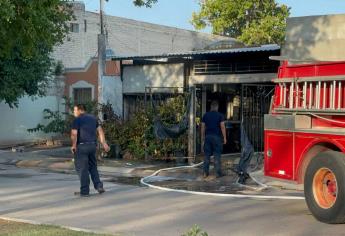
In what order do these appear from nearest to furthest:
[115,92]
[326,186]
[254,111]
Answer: [326,186] < [254,111] < [115,92]

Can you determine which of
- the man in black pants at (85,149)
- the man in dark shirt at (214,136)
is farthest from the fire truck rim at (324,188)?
the man in dark shirt at (214,136)

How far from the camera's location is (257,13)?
4075 centimetres

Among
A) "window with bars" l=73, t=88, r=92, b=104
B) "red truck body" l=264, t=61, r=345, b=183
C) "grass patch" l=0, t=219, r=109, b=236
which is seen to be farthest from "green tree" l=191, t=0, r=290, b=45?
"grass patch" l=0, t=219, r=109, b=236

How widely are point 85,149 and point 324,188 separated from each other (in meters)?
4.65

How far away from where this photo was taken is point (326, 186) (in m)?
8.67

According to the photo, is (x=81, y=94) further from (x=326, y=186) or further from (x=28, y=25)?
(x=326, y=186)

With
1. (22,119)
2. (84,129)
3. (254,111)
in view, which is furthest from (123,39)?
(84,129)

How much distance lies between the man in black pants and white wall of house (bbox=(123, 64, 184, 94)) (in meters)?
8.06

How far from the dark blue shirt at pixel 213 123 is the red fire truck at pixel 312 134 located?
418 cm

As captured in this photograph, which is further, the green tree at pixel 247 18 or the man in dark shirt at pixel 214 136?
the green tree at pixel 247 18

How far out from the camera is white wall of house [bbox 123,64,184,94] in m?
19.4

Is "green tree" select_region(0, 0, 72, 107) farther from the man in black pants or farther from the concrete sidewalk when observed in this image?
the concrete sidewalk

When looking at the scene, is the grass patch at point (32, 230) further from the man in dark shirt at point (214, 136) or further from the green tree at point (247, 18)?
the green tree at point (247, 18)

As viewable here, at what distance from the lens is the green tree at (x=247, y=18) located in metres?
39.1
